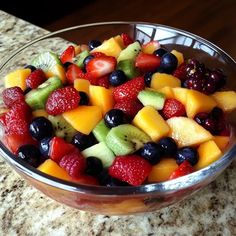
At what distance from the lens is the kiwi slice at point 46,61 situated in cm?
124

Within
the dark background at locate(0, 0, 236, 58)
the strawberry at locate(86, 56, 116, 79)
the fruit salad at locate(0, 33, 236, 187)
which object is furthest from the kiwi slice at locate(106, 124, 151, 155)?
the dark background at locate(0, 0, 236, 58)

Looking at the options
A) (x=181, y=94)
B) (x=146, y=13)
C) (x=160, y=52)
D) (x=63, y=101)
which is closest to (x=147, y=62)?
(x=160, y=52)

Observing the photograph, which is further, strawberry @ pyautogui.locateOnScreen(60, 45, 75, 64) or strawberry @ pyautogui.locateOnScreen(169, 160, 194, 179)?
strawberry @ pyautogui.locateOnScreen(60, 45, 75, 64)

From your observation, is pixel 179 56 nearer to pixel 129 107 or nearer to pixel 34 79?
pixel 129 107

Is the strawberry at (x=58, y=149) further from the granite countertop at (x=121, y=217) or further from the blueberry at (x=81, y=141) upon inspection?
the granite countertop at (x=121, y=217)

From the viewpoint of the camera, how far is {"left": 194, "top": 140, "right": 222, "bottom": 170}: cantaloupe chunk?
3.03 ft

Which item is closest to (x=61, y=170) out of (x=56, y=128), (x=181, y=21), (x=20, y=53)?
(x=56, y=128)

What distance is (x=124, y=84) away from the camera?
109 centimetres

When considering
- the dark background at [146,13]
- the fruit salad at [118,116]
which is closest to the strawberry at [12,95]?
the fruit salad at [118,116]

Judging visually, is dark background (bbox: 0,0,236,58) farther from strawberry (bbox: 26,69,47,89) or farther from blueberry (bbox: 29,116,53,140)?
blueberry (bbox: 29,116,53,140)

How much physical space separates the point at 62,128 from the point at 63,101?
62mm

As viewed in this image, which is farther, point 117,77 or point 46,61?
point 46,61

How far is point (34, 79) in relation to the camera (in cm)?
117

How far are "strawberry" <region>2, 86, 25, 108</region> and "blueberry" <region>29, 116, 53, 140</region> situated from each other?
13 centimetres
